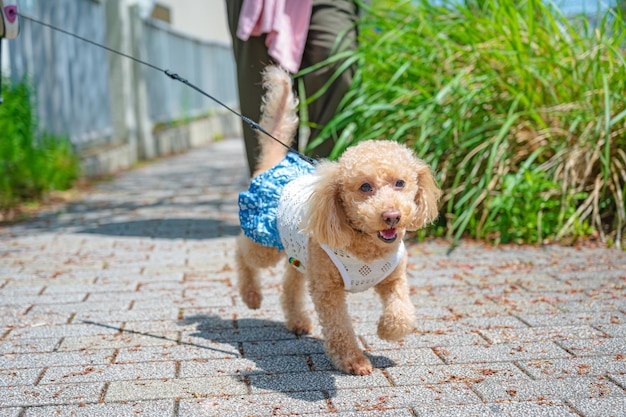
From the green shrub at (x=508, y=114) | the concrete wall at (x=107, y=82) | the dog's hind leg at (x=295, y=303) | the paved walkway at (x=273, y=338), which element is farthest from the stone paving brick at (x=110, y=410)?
the concrete wall at (x=107, y=82)

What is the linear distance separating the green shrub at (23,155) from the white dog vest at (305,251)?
4008mm

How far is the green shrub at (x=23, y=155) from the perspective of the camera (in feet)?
21.3

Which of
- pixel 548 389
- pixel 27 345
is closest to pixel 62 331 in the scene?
pixel 27 345

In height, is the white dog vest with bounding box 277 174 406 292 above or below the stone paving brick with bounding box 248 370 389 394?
above

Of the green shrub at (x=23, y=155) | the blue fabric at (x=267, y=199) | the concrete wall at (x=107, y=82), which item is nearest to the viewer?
the blue fabric at (x=267, y=199)

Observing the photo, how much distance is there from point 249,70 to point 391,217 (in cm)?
229

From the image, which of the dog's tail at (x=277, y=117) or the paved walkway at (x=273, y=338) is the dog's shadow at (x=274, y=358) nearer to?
the paved walkway at (x=273, y=338)

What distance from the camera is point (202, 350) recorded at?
3.22 m

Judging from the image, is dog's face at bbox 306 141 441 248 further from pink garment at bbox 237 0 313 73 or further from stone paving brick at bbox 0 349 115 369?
pink garment at bbox 237 0 313 73

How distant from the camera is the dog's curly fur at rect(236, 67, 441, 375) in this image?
2723 millimetres

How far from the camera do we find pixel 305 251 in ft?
10.2

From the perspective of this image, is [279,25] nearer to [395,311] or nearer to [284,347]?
[284,347]

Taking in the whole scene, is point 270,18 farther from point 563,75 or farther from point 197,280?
point 563,75

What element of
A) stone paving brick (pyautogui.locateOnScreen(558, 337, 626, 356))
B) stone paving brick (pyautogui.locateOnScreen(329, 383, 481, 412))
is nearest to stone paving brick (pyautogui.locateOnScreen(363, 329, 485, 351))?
stone paving brick (pyautogui.locateOnScreen(558, 337, 626, 356))
